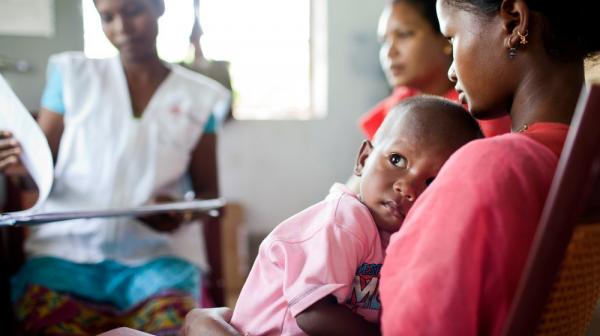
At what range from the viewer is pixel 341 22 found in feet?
11.0

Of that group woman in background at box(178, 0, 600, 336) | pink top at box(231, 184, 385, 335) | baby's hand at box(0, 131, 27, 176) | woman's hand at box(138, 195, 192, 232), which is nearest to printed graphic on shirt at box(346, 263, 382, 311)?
pink top at box(231, 184, 385, 335)

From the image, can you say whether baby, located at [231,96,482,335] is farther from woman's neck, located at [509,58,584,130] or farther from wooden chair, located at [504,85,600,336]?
wooden chair, located at [504,85,600,336]

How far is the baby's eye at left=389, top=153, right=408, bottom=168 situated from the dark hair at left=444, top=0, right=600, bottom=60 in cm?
23

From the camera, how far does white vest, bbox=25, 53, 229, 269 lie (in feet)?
4.39

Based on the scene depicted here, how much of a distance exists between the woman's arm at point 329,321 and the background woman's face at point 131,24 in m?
1.02

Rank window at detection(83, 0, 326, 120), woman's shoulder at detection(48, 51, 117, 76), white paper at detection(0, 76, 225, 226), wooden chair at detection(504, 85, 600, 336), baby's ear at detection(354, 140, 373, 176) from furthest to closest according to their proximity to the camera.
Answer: window at detection(83, 0, 326, 120)
woman's shoulder at detection(48, 51, 117, 76)
baby's ear at detection(354, 140, 373, 176)
white paper at detection(0, 76, 225, 226)
wooden chair at detection(504, 85, 600, 336)

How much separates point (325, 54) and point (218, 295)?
1.98m

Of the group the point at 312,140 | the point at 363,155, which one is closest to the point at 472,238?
the point at 363,155

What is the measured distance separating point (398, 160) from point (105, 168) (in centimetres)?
80

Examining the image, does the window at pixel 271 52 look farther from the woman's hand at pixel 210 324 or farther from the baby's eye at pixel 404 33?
the woman's hand at pixel 210 324

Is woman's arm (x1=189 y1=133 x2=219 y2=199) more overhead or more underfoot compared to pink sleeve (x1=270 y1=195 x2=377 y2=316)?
more underfoot

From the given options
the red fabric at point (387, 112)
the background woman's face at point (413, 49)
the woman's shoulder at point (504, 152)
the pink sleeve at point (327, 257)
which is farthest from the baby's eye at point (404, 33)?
the woman's shoulder at point (504, 152)

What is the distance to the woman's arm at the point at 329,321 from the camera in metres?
0.69

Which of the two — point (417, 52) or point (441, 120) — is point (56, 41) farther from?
point (441, 120)
